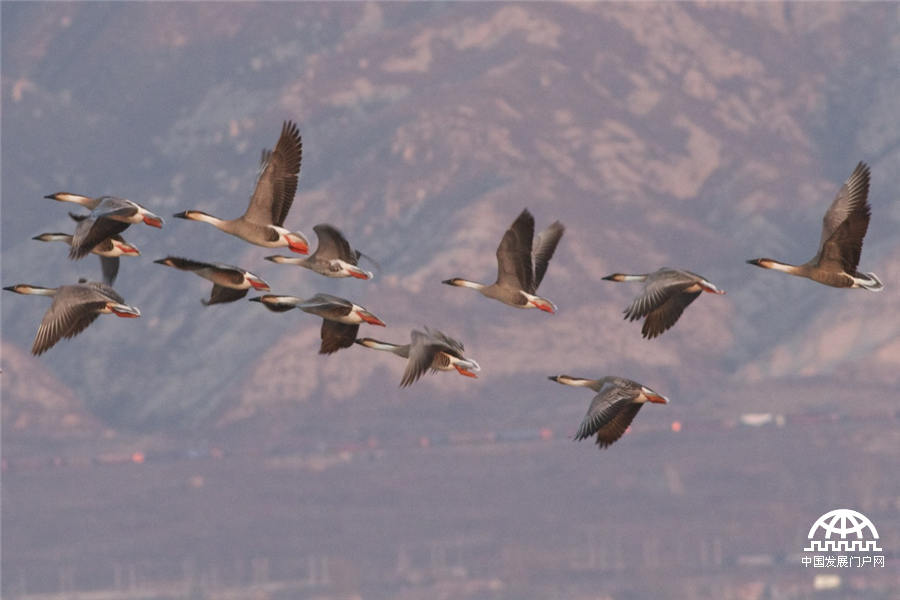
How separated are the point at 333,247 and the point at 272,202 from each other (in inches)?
65.7

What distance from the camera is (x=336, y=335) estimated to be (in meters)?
42.7

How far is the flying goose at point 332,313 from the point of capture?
40444 millimetres

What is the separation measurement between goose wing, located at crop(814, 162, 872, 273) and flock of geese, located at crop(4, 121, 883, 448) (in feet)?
0.06

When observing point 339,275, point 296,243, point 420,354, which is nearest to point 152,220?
point 296,243

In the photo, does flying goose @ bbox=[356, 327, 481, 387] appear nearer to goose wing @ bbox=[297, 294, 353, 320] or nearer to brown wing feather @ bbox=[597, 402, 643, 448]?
goose wing @ bbox=[297, 294, 353, 320]

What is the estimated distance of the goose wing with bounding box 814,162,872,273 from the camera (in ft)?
134

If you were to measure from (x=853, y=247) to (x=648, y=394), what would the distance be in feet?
16.6

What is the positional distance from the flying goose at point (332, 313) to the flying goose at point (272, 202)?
0.96 meters

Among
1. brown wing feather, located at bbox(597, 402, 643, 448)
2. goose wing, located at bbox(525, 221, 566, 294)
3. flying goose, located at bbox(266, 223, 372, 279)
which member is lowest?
brown wing feather, located at bbox(597, 402, 643, 448)

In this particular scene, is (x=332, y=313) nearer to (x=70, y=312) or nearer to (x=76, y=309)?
(x=76, y=309)

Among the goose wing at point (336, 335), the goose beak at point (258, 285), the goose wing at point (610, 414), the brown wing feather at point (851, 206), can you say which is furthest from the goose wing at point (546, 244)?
the goose beak at point (258, 285)

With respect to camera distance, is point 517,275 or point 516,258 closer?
point 516,258

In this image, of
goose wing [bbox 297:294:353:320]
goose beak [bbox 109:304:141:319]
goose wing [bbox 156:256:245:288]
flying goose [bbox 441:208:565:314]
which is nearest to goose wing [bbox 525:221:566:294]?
flying goose [bbox 441:208:565:314]

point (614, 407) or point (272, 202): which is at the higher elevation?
point (272, 202)
